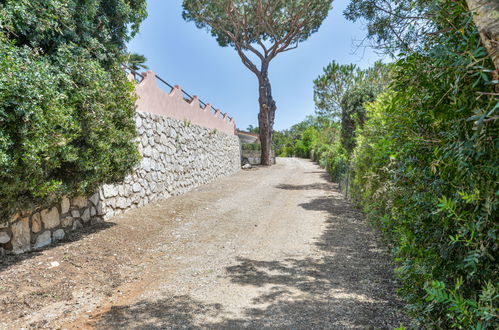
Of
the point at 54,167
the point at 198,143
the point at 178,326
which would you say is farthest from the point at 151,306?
the point at 198,143

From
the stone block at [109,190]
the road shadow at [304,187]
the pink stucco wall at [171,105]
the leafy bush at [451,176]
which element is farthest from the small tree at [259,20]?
the leafy bush at [451,176]

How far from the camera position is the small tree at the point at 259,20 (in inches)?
714

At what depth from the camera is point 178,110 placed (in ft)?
39.7

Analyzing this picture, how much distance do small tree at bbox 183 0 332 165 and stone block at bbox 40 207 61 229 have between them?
53.0 ft

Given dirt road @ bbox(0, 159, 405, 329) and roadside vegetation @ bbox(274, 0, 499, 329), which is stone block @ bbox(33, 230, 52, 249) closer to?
dirt road @ bbox(0, 159, 405, 329)

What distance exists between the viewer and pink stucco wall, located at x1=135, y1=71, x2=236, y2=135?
931cm

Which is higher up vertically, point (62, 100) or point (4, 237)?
point (62, 100)

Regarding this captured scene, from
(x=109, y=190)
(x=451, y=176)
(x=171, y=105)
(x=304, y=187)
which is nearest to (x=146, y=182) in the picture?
(x=109, y=190)

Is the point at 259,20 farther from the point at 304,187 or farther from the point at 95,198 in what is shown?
the point at 95,198

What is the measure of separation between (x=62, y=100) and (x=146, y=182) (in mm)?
4577

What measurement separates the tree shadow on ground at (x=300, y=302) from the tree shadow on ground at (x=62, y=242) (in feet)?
6.88

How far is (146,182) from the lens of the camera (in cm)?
892

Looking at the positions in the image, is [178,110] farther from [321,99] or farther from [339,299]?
[321,99]

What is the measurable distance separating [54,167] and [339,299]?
4.54 m
